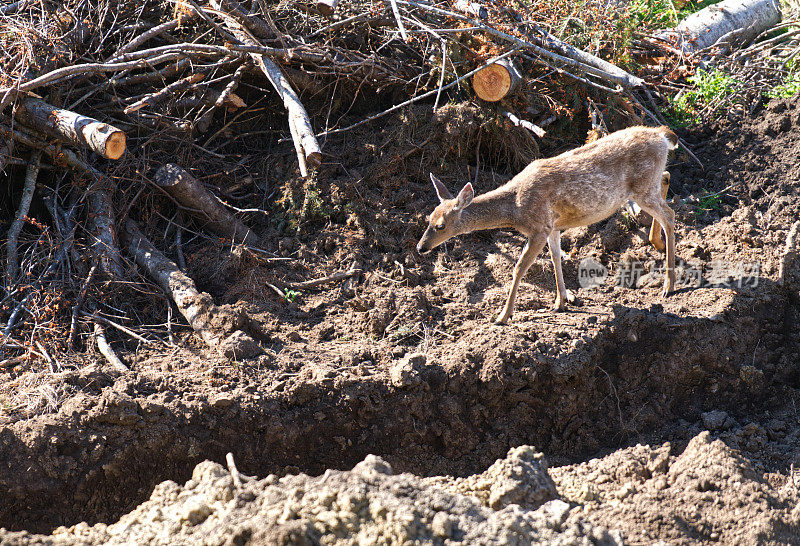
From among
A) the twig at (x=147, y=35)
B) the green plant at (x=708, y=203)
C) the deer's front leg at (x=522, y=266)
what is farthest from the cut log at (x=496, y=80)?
the twig at (x=147, y=35)

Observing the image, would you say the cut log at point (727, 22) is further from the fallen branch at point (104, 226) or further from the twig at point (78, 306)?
the twig at point (78, 306)

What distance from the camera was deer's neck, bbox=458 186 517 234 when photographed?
7.05m

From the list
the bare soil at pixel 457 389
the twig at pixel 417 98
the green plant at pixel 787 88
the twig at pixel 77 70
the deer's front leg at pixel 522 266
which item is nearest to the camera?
the bare soil at pixel 457 389

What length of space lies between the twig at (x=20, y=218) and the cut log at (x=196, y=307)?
0.95 m

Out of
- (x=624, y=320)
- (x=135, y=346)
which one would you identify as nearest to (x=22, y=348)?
(x=135, y=346)

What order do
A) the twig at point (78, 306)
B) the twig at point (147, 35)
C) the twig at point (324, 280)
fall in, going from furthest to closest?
the twig at point (147, 35)
the twig at point (324, 280)
the twig at point (78, 306)

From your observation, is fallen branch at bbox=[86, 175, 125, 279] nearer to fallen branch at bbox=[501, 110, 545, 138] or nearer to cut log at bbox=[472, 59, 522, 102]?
cut log at bbox=[472, 59, 522, 102]

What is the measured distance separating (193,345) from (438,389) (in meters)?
2.30

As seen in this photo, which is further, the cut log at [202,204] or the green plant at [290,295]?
the cut log at [202,204]

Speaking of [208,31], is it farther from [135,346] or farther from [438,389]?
[438,389]

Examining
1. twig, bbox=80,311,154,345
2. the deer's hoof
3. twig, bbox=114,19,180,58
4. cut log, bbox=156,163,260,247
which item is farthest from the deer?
twig, bbox=114,19,180,58

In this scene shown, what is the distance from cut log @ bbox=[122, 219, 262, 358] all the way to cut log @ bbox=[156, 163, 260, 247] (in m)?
0.60

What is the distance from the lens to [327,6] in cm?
785

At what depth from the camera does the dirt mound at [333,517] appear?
12.1 feet
